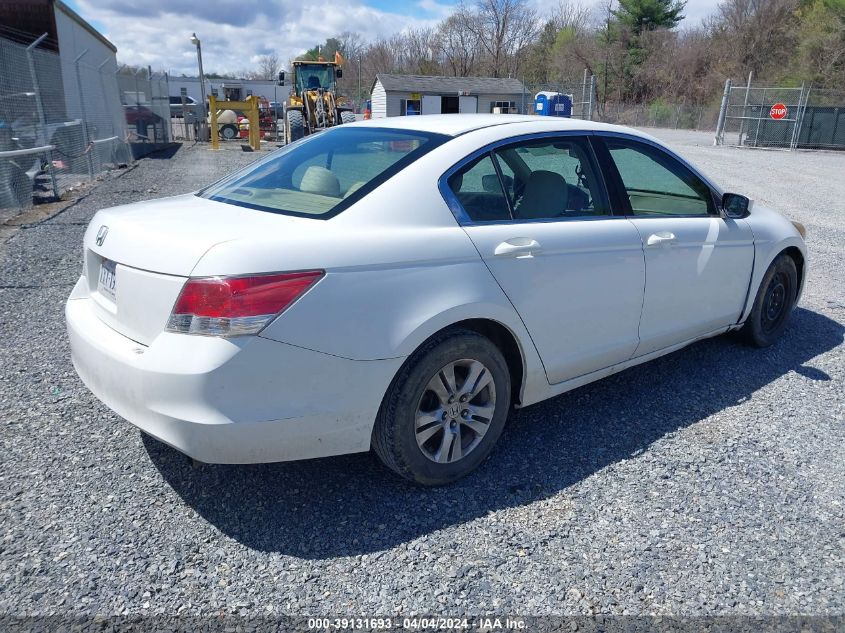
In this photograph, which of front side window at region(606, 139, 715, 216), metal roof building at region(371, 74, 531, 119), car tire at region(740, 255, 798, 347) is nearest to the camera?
front side window at region(606, 139, 715, 216)

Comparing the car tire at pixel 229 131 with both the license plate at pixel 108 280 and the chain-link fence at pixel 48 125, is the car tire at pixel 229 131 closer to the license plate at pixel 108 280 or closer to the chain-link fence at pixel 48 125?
the chain-link fence at pixel 48 125

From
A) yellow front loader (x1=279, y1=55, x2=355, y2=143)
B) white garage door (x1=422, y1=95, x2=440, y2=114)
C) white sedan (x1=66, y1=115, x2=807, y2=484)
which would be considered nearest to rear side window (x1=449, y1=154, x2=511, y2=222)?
white sedan (x1=66, y1=115, x2=807, y2=484)

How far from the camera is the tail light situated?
2369 millimetres

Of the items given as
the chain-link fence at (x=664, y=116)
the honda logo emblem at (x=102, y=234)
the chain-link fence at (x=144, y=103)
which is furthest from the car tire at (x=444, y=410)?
the chain-link fence at (x=664, y=116)

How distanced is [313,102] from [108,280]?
22634 mm

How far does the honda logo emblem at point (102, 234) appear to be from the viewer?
295 cm

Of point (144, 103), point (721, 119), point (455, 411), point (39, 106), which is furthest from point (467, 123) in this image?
point (721, 119)

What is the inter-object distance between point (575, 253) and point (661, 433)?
116 centimetres

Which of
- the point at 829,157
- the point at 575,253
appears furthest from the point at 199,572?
the point at 829,157

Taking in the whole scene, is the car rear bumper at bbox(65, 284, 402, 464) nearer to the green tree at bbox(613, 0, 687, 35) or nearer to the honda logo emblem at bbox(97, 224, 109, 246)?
the honda logo emblem at bbox(97, 224, 109, 246)

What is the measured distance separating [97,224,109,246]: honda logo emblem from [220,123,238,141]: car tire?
98.0 feet

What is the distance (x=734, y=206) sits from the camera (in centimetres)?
425

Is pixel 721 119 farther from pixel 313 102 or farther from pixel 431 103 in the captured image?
pixel 431 103

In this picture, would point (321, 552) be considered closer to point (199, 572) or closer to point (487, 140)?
point (199, 572)
